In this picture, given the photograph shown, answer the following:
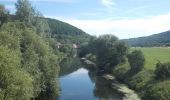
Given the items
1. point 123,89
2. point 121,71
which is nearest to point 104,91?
point 123,89

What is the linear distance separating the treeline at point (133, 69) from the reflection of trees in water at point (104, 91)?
148 inches

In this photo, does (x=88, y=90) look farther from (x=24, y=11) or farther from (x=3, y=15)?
(x=3, y=15)

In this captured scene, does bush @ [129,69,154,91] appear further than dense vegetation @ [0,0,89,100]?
Yes

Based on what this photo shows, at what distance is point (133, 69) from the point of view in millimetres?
79375

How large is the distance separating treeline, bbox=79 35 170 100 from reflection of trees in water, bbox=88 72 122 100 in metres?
3.77

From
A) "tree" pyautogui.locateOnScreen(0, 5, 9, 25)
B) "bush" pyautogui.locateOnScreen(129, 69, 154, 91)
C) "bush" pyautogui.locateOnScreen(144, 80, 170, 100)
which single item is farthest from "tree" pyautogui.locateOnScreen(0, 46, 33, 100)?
"tree" pyautogui.locateOnScreen(0, 5, 9, 25)

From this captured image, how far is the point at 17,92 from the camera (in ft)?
126

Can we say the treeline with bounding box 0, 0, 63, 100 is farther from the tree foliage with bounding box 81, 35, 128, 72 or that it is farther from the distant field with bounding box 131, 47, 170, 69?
the tree foliage with bounding box 81, 35, 128, 72

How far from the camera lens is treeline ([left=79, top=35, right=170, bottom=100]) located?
55.7m

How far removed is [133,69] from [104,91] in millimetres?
13929

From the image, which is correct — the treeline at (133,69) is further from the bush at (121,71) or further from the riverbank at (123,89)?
the riverbank at (123,89)

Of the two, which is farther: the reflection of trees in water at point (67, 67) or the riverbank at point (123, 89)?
the reflection of trees in water at point (67, 67)

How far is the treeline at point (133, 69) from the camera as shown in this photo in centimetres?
5572

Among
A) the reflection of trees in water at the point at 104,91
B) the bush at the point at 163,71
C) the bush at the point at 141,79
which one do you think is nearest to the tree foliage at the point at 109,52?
the reflection of trees in water at the point at 104,91
